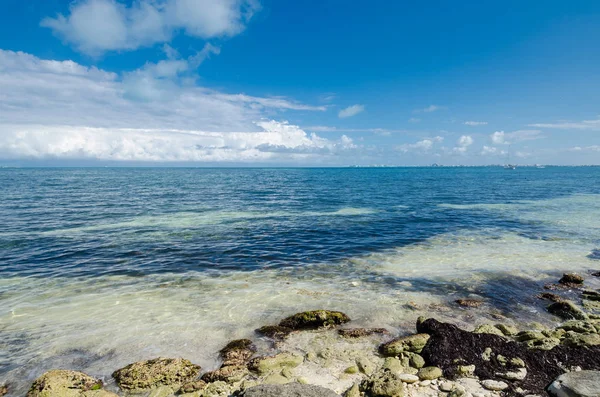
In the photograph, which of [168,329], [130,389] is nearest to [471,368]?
[130,389]

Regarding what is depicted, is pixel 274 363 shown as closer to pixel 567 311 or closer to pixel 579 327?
pixel 579 327


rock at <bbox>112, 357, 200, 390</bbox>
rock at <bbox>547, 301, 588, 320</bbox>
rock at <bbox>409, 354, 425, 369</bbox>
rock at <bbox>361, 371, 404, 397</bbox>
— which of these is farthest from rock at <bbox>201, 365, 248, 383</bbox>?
rock at <bbox>547, 301, 588, 320</bbox>

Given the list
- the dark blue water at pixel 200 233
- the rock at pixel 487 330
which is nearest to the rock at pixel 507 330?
the rock at pixel 487 330

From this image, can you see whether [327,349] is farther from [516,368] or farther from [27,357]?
[27,357]

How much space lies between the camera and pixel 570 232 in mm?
32000

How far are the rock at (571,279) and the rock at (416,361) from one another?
43.7ft

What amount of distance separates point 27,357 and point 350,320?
12.3 meters

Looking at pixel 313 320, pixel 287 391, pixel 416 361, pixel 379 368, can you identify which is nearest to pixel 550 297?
pixel 416 361

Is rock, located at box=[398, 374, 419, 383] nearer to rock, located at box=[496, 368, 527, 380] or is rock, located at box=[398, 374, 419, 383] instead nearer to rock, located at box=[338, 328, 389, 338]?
rock, located at box=[496, 368, 527, 380]

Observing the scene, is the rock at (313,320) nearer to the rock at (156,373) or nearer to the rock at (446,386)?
the rock at (156,373)

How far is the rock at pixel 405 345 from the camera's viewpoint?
436 inches

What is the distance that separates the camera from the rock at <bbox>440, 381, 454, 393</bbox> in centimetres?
898

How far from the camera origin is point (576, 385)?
8203 millimetres

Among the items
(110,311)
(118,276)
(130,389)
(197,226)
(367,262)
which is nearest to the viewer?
(130,389)
